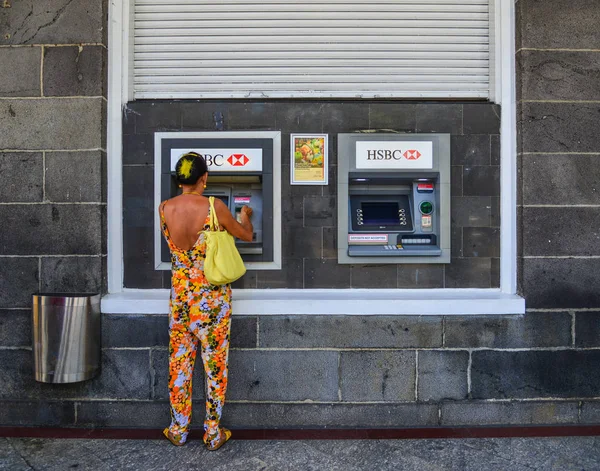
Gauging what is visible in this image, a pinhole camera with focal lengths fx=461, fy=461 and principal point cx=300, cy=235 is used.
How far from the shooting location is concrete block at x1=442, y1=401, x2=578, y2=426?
3674 mm

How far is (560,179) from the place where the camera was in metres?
3.69

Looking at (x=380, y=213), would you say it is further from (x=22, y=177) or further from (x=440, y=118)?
(x=22, y=177)

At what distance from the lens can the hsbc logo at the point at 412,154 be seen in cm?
376

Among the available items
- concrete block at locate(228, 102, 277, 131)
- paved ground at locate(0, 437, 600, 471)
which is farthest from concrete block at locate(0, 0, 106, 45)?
paved ground at locate(0, 437, 600, 471)

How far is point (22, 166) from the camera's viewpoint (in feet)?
12.1

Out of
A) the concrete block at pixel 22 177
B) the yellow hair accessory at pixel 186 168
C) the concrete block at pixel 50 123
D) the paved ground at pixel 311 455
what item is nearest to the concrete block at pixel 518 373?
the paved ground at pixel 311 455

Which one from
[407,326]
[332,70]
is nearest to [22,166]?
[332,70]

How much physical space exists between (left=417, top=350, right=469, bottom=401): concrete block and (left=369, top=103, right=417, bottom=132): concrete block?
1.84 meters

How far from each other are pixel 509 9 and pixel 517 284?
7.42ft

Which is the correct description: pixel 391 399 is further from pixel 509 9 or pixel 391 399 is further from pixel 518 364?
pixel 509 9

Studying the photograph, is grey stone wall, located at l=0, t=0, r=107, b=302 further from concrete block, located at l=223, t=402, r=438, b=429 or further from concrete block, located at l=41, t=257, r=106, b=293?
concrete block, located at l=223, t=402, r=438, b=429

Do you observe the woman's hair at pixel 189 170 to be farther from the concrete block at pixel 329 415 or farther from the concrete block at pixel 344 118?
the concrete block at pixel 329 415

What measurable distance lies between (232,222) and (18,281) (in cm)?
193

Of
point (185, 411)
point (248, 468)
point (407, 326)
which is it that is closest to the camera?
point (248, 468)
